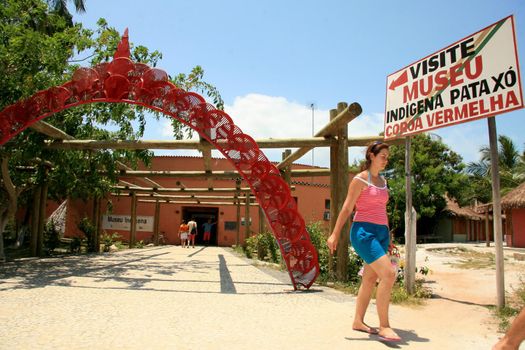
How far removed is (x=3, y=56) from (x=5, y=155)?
215 centimetres

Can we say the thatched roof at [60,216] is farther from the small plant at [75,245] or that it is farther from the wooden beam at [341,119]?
the wooden beam at [341,119]

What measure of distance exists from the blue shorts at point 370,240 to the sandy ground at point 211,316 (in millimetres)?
687

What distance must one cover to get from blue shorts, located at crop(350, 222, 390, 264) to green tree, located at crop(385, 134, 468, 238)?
990 inches

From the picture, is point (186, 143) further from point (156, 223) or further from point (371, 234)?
point (156, 223)

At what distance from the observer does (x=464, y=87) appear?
484cm

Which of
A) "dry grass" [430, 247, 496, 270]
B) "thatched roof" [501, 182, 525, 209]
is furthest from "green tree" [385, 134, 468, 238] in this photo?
"dry grass" [430, 247, 496, 270]

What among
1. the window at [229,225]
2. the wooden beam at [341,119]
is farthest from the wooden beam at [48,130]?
the window at [229,225]

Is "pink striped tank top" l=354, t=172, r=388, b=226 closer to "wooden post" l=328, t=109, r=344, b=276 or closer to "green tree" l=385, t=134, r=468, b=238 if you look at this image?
"wooden post" l=328, t=109, r=344, b=276

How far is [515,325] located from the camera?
8.75ft

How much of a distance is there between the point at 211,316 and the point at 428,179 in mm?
28036

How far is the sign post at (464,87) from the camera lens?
173 inches

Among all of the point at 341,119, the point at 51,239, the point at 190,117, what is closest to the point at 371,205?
the point at 341,119

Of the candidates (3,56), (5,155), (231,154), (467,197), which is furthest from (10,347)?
(467,197)

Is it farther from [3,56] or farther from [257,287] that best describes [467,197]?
[3,56]
